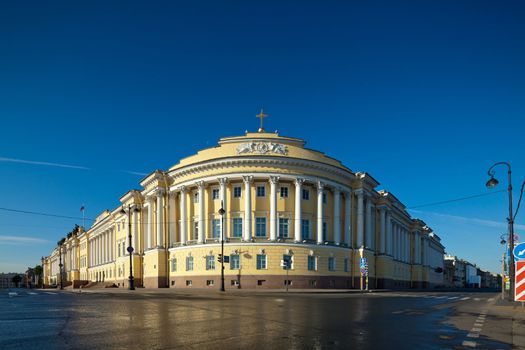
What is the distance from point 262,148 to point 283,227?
899 centimetres

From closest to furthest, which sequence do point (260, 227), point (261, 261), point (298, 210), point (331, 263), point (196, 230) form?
point (261, 261)
point (298, 210)
point (260, 227)
point (331, 263)
point (196, 230)

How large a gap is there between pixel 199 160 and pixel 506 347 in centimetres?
4417

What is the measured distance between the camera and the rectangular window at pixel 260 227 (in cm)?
4919

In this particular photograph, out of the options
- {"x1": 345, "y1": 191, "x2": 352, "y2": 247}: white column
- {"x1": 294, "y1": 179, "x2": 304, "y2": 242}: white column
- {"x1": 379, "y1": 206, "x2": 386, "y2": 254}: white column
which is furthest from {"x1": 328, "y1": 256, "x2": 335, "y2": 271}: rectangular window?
{"x1": 379, "y1": 206, "x2": 386, "y2": 254}: white column

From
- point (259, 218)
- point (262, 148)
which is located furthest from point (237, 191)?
point (262, 148)

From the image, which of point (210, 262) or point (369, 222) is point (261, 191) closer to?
point (210, 262)

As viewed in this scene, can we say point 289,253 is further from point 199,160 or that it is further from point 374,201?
point 374,201

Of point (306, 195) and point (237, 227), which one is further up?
point (306, 195)

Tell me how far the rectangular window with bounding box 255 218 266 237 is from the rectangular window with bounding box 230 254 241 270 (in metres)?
3.23

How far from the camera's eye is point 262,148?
49.2m

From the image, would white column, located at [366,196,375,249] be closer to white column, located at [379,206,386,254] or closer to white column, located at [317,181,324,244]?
white column, located at [379,206,386,254]

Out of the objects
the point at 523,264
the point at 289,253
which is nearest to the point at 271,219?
the point at 289,253

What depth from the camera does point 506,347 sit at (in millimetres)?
9539

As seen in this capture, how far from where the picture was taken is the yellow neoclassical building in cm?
4800
